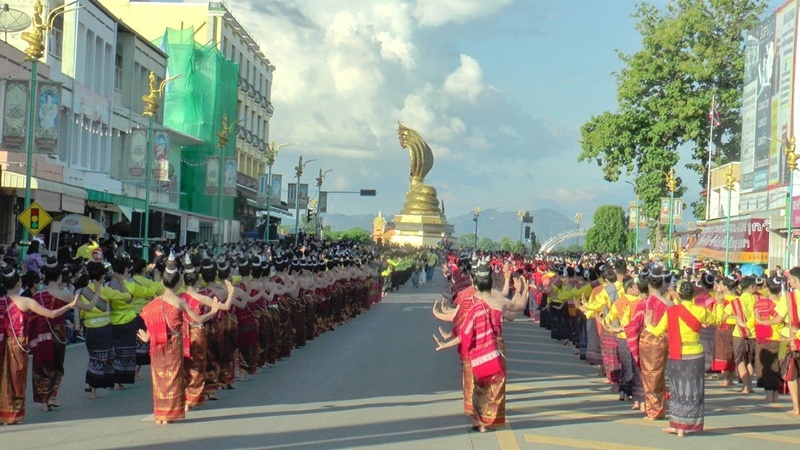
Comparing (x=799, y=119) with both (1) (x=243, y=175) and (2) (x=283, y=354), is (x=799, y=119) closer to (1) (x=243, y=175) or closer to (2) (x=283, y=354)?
(2) (x=283, y=354)

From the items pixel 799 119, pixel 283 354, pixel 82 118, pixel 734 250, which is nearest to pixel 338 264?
pixel 283 354

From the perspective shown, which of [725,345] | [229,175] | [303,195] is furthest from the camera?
[303,195]

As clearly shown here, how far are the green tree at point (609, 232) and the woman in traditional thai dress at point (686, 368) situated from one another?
114 meters

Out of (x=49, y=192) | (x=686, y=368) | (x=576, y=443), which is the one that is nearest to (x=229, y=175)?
(x=49, y=192)

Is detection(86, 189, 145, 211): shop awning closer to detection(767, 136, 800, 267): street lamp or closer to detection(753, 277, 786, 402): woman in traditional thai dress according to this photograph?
detection(767, 136, 800, 267): street lamp

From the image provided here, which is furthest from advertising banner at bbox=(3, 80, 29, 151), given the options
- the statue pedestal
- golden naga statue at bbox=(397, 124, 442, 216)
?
golden naga statue at bbox=(397, 124, 442, 216)

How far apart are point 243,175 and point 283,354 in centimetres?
5230

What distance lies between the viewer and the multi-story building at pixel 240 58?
65375mm

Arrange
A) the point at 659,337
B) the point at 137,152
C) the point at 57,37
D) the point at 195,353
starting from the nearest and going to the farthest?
the point at 659,337
the point at 195,353
the point at 57,37
the point at 137,152

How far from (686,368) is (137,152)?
1170 inches

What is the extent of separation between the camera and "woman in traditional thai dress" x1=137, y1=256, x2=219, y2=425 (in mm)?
11386

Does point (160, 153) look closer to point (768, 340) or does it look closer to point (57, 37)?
point (57, 37)

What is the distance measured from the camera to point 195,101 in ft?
190

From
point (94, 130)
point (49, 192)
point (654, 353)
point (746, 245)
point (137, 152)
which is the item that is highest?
point (94, 130)
